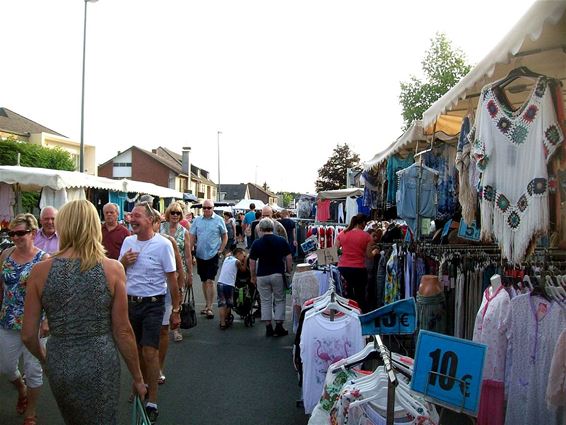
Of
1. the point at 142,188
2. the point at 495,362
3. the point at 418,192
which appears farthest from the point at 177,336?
the point at 142,188

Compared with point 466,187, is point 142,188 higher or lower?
higher

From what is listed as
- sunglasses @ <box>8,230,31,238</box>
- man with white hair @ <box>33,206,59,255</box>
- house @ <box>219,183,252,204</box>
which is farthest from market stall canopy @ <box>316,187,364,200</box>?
house @ <box>219,183,252,204</box>

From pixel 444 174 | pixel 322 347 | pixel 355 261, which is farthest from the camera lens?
pixel 355 261

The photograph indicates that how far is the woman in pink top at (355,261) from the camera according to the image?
812cm

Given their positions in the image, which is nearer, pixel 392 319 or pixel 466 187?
pixel 392 319

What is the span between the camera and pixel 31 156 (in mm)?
34531

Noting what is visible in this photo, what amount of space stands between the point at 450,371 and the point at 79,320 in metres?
2.00

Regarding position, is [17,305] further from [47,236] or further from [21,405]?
[47,236]

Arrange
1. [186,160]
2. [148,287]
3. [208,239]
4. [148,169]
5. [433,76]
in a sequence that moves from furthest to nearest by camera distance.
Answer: [186,160]
[148,169]
[433,76]
[208,239]
[148,287]

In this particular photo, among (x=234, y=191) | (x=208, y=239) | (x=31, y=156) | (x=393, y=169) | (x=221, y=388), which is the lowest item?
(x=221, y=388)

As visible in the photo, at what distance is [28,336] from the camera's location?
9.64 ft

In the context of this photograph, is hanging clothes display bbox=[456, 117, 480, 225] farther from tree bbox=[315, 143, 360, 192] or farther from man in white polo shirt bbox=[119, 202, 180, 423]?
tree bbox=[315, 143, 360, 192]

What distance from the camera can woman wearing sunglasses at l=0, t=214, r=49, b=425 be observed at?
4562 millimetres

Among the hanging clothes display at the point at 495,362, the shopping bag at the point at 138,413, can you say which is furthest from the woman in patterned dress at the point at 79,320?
the hanging clothes display at the point at 495,362
